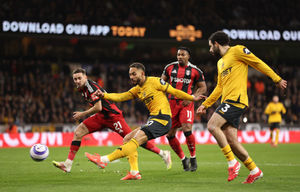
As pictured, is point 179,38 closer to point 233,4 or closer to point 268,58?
point 233,4

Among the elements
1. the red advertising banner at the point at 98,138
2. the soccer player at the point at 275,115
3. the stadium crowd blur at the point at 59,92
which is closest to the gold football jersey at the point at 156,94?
the red advertising banner at the point at 98,138

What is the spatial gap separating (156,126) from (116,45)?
828 inches

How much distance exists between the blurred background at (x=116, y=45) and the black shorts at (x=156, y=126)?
1267 cm

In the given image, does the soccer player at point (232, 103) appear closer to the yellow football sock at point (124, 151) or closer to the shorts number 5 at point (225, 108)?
the shorts number 5 at point (225, 108)

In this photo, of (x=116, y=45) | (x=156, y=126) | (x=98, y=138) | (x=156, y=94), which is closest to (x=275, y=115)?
(x=98, y=138)

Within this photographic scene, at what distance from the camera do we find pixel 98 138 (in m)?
20.8

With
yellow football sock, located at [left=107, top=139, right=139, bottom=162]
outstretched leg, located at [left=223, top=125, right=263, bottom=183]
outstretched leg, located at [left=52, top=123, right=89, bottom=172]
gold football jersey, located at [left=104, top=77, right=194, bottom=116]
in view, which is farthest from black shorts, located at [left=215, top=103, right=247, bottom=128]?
outstretched leg, located at [left=52, top=123, right=89, bottom=172]

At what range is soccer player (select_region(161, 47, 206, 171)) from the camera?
9906 millimetres

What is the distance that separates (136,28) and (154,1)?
4713 millimetres

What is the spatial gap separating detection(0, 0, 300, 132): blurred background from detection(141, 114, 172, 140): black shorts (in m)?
12.7

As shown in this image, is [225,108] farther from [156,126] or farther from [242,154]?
[156,126]

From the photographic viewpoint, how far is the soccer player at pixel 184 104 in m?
9.91

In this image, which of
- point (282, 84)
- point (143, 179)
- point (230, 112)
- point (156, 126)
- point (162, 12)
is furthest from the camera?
point (162, 12)

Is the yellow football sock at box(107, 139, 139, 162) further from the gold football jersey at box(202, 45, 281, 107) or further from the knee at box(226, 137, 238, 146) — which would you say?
the gold football jersey at box(202, 45, 281, 107)
